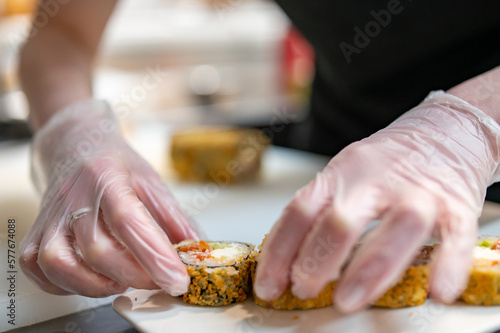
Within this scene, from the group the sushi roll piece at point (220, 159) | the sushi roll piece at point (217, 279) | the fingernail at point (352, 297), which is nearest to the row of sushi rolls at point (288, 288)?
the sushi roll piece at point (217, 279)

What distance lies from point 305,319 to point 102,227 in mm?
403

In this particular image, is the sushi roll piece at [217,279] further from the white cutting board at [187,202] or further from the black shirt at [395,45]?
the black shirt at [395,45]

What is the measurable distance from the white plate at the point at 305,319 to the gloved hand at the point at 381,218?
0.04 m

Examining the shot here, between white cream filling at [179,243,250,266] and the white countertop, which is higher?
white cream filling at [179,243,250,266]

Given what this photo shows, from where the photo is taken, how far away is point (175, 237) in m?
1.16

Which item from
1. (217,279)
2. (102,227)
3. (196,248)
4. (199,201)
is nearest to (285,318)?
(217,279)

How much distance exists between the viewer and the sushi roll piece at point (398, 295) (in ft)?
2.94

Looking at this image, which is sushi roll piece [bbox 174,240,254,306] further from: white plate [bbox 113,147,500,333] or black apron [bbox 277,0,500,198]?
black apron [bbox 277,0,500,198]

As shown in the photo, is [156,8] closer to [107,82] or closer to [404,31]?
[107,82]

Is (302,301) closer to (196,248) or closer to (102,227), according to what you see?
(196,248)

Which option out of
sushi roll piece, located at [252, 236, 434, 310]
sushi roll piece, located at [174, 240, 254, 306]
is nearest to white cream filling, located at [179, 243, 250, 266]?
sushi roll piece, located at [174, 240, 254, 306]

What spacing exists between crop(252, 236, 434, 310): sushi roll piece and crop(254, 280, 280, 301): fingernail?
0.03 m

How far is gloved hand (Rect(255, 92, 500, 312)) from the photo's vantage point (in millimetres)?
777

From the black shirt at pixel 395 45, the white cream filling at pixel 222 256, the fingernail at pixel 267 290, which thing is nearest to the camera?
the fingernail at pixel 267 290
